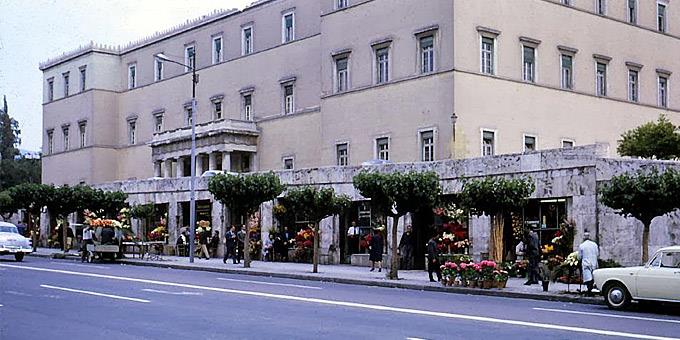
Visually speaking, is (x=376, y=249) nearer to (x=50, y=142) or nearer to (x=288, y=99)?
(x=288, y=99)

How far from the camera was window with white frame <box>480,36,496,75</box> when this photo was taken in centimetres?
4491

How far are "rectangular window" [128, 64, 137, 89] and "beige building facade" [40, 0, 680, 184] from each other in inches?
240

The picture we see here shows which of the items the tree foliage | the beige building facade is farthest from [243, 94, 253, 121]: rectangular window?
the tree foliage

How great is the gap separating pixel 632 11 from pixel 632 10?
6cm

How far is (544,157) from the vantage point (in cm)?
3062

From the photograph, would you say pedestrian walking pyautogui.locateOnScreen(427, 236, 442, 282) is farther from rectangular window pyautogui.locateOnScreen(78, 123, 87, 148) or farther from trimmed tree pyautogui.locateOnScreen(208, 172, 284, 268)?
rectangular window pyautogui.locateOnScreen(78, 123, 87, 148)

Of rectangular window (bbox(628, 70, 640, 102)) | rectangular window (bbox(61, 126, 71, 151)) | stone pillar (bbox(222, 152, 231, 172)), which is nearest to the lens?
rectangular window (bbox(628, 70, 640, 102))

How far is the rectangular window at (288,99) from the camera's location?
5745 cm

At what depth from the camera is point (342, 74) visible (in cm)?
5019

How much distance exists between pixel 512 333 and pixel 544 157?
54.4 feet

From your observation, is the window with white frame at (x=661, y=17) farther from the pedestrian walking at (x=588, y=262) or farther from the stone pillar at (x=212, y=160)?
the pedestrian walking at (x=588, y=262)

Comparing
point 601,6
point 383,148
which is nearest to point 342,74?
point 383,148

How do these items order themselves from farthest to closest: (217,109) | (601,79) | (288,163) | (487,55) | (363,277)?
(217,109), (288,163), (601,79), (487,55), (363,277)

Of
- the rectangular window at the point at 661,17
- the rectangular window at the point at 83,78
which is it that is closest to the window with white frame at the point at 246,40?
the rectangular window at the point at 83,78
